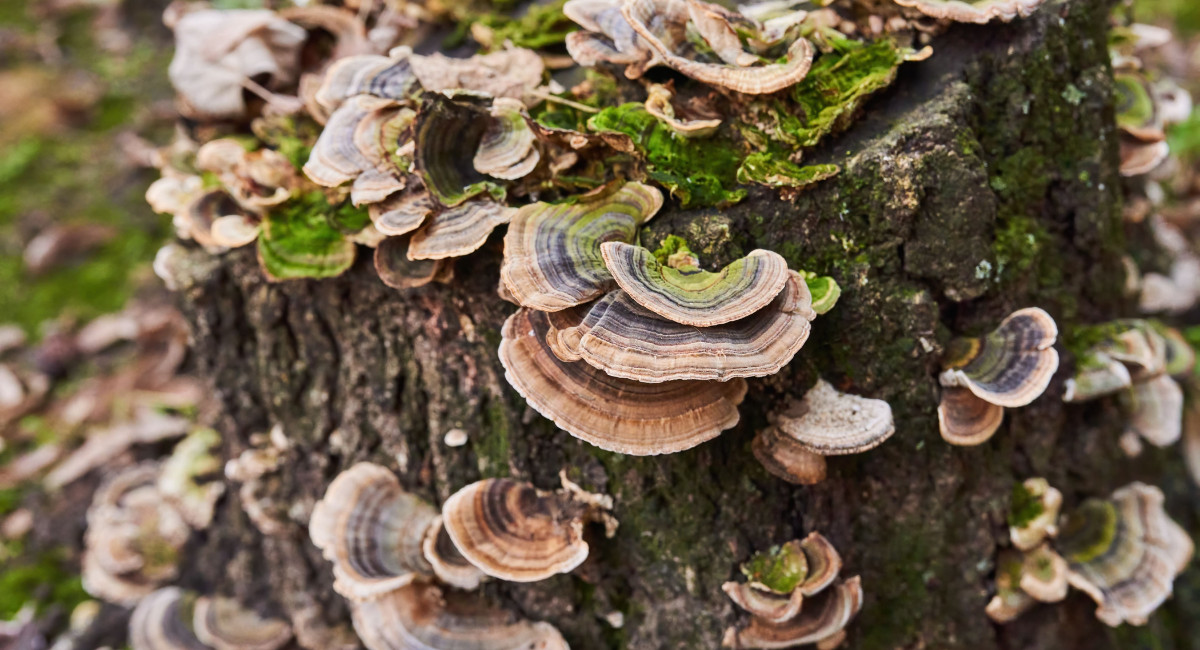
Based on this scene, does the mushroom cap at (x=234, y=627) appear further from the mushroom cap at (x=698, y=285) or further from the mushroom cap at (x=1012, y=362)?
the mushroom cap at (x=1012, y=362)

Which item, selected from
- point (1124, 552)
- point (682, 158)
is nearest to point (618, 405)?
point (682, 158)

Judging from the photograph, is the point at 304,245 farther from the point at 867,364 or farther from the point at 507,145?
the point at 867,364

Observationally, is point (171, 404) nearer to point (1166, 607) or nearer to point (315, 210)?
point (315, 210)

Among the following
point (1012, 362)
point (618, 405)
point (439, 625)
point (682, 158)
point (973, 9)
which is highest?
point (973, 9)

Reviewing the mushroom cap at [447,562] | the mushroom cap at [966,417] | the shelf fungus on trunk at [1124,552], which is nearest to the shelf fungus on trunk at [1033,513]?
the shelf fungus on trunk at [1124,552]

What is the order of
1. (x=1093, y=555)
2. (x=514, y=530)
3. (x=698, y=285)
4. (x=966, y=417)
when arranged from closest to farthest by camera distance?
(x=698, y=285) → (x=966, y=417) → (x=514, y=530) → (x=1093, y=555)

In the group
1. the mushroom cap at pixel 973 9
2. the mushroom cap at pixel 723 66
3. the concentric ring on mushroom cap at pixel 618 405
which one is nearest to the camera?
the concentric ring on mushroom cap at pixel 618 405
